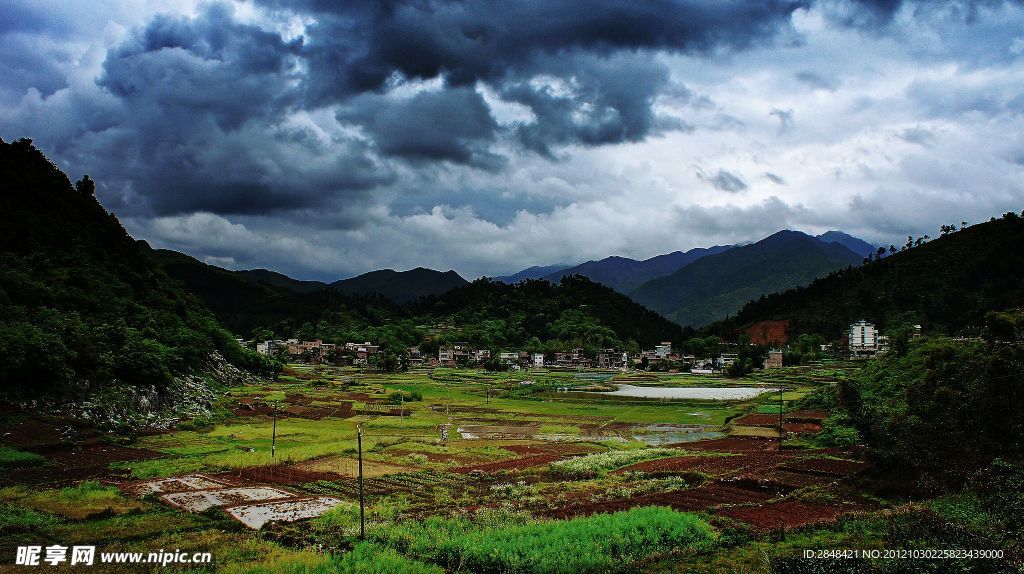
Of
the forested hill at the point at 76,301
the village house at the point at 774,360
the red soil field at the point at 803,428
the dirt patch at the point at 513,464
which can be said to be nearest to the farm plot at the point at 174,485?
the dirt patch at the point at 513,464

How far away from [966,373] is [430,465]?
27867mm

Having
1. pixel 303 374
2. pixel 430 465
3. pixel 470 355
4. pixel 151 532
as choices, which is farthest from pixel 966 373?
pixel 470 355

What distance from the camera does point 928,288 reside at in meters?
121

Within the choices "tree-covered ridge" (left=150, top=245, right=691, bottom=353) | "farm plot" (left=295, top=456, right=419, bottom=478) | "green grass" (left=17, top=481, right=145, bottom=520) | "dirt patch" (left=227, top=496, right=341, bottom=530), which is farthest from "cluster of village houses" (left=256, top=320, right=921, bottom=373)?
"green grass" (left=17, top=481, right=145, bottom=520)

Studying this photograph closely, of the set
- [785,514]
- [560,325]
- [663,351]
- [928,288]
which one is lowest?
[785,514]

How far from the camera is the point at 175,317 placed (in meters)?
67.6

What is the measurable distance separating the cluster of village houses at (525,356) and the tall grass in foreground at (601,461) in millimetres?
94692

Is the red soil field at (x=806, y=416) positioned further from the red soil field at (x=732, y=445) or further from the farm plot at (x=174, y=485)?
the farm plot at (x=174, y=485)

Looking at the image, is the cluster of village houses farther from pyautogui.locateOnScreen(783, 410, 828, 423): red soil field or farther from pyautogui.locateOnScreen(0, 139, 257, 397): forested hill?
pyautogui.locateOnScreen(783, 410, 828, 423): red soil field

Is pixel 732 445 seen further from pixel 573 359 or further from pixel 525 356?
pixel 525 356

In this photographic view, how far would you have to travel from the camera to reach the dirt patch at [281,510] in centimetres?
1975

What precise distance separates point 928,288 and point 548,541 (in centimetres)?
13563

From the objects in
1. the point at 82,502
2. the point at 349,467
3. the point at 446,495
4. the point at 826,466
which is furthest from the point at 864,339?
the point at 82,502

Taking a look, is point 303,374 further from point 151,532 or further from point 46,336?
point 151,532
